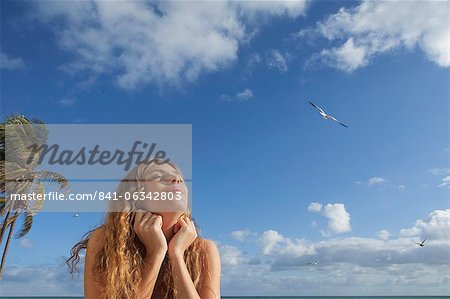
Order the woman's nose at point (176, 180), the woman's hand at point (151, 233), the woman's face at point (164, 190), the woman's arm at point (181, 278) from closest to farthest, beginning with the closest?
the woman's arm at point (181, 278), the woman's hand at point (151, 233), the woman's face at point (164, 190), the woman's nose at point (176, 180)

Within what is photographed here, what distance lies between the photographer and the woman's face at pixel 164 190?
396cm

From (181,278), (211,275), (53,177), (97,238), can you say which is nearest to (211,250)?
(211,275)

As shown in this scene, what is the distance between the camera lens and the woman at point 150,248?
149 inches

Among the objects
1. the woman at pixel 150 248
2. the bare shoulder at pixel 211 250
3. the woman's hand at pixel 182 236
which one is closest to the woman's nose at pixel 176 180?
the woman at pixel 150 248

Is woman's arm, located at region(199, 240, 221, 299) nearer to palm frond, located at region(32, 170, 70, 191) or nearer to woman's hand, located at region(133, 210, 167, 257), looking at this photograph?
woman's hand, located at region(133, 210, 167, 257)

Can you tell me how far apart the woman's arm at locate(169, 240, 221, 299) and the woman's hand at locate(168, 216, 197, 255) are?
4 centimetres

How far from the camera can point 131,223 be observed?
4.06 m

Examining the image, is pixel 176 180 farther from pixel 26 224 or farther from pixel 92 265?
pixel 26 224

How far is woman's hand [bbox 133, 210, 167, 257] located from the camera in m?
3.83

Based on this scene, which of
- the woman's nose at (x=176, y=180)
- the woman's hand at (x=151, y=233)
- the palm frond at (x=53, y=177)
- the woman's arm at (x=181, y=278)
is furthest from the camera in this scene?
the palm frond at (x=53, y=177)

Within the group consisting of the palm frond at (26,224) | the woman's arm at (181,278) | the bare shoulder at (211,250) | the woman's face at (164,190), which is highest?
the palm frond at (26,224)

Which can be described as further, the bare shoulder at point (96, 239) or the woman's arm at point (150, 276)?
the bare shoulder at point (96, 239)

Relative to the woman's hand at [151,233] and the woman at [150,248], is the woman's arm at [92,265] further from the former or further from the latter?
the woman's hand at [151,233]

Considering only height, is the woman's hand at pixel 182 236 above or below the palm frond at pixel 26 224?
below
